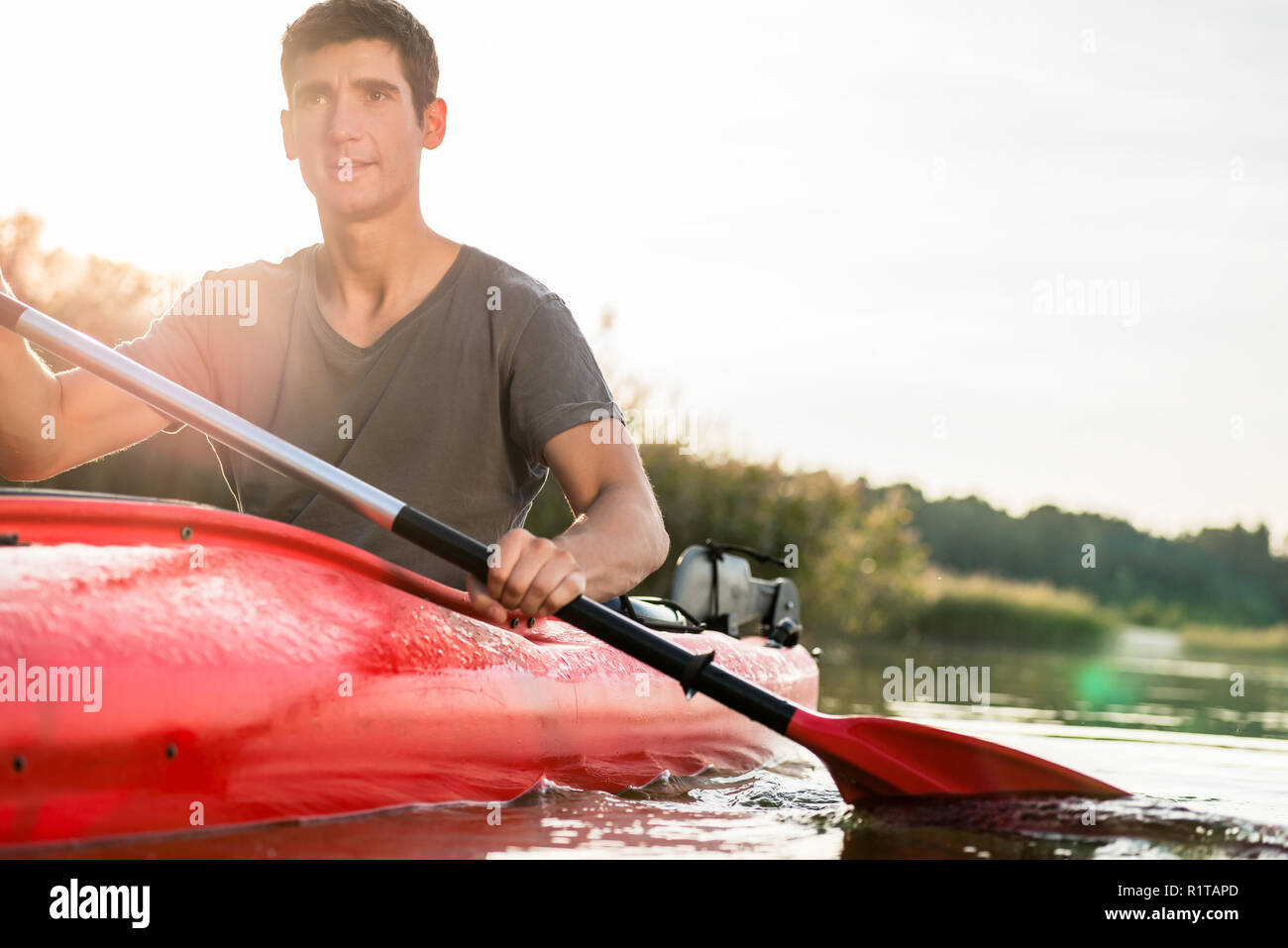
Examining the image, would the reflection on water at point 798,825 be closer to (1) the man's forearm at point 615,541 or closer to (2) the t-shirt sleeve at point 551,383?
(1) the man's forearm at point 615,541

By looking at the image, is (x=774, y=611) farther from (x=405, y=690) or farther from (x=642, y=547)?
(x=405, y=690)

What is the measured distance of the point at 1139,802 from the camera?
2.48m

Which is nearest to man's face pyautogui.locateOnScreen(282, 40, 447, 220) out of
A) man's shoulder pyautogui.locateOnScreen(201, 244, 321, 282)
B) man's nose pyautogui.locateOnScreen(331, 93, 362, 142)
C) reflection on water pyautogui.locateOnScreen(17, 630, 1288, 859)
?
man's nose pyautogui.locateOnScreen(331, 93, 362, 142)

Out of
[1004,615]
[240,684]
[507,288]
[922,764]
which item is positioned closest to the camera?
[240,684]

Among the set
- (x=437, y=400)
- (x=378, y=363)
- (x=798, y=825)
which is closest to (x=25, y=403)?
(x=378, y=363)

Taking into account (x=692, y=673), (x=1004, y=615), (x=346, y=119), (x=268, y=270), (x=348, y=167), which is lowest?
(x=1004, y=615)

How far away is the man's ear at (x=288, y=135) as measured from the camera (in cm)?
304

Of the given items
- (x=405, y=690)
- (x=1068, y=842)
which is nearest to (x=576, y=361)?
(x=405, y=690)

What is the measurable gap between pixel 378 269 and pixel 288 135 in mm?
472

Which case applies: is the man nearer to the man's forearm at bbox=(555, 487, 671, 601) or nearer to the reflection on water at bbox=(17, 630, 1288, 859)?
the man's forearm at bbox=(555, 487, 671, 601)

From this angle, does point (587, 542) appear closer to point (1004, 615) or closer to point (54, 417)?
point (54, 417)

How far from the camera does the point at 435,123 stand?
312cm

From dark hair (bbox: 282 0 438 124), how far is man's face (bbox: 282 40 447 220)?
2 centimetres

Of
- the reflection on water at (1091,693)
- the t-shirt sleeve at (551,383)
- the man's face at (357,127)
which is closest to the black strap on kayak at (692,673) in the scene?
the t-shirt sleeve at (551,383)
